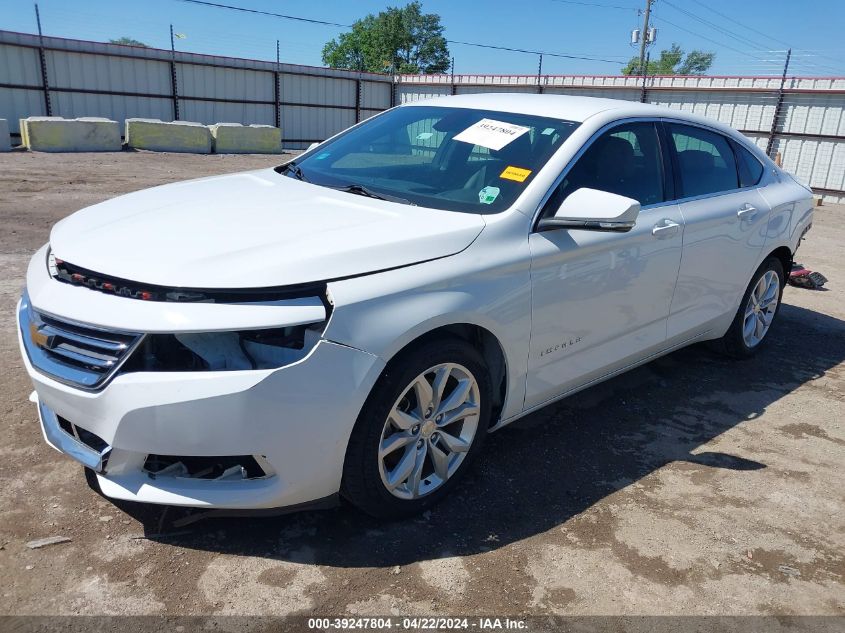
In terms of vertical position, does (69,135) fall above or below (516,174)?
below

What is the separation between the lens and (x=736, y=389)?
462 centimetres

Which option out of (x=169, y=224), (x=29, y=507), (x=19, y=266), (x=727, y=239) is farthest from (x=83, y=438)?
(x=19, y=266)

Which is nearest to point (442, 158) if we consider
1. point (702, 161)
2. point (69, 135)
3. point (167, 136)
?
point (702, 161)

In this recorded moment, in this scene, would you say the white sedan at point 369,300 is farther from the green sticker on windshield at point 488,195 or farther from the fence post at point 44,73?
the fence post at point 44,73

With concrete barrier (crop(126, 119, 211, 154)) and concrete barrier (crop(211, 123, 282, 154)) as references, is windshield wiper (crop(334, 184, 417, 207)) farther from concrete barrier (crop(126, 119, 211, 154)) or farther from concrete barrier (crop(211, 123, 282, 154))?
concrete barrier (crop(211, 123, 282, 154))

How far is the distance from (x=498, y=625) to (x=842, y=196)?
59.0 ft

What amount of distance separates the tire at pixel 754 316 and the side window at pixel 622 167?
151 cm

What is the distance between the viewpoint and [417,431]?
2.79 m

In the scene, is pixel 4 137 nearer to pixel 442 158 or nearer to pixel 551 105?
pixel 442 158

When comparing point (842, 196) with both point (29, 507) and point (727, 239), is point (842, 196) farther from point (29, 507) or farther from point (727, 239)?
point (29, 507)

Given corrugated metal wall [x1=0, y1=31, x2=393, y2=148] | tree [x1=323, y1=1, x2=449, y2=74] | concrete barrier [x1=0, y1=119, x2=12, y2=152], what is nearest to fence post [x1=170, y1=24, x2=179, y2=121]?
corrugated metal wall [x1=0, y1=31, x2=393, y2=148]

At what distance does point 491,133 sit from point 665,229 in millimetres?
1108

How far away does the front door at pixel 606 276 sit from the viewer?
124 inches

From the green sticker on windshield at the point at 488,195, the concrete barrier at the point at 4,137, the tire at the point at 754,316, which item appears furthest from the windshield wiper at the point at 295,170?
the concrete barrier at the point at 4,137
